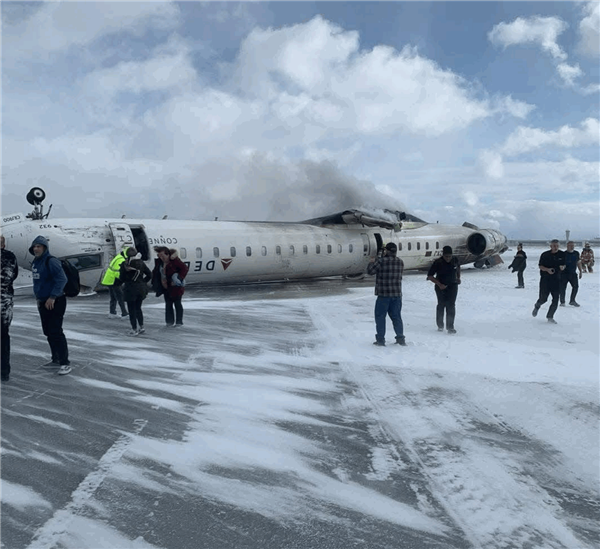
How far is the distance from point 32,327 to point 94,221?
681 cm

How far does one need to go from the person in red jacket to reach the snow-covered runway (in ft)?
4.45

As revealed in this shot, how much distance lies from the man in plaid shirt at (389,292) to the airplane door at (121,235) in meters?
9.92

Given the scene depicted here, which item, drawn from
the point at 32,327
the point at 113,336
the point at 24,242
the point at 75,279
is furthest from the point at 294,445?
the point at 24,242

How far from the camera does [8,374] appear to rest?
242 inches

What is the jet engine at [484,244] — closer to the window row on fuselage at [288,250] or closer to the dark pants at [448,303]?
the window row on fuselage at [288,250]

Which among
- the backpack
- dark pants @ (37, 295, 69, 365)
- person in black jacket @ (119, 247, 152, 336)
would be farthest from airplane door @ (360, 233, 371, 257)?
dark pants @ (37, 295, 69, 365)

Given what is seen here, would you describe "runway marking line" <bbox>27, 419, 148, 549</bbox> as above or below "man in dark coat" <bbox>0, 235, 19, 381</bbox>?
below

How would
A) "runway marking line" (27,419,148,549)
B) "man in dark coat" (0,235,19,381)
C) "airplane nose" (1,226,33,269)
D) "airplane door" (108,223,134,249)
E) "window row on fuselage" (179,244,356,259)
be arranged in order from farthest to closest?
"window row on fuselage" (179,244,356,259) → "airplane door" (108,223,134,249) → "airplane nose" (1,226,33,269) → "man in dark coat" (0,235,19,381) → "runway marking line" (27,419,148,549)

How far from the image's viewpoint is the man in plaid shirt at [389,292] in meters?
8.16

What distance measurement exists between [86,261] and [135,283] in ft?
24.4

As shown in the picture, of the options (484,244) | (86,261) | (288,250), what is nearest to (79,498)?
(86,261)

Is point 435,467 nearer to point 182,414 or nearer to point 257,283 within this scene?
point 182,414

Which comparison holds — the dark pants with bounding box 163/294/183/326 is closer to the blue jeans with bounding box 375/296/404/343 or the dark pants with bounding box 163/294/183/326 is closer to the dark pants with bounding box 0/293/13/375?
the dark pants with bounding box 0/293/13/375

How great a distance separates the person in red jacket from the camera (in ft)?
31.6
